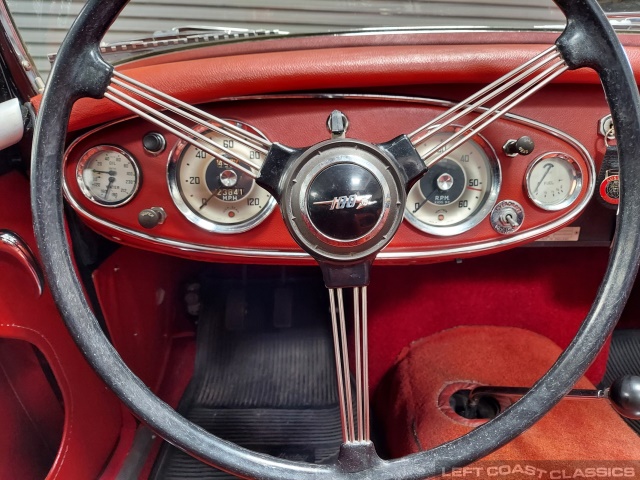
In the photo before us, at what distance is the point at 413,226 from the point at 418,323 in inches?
25.0

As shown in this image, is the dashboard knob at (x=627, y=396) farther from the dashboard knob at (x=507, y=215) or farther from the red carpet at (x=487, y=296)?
the red carpet at (x=487, y=296)

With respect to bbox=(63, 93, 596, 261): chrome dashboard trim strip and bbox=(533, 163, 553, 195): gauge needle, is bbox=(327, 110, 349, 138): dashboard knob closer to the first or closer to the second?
bbox=(63, 93, 596, 261): chrome dashboard trim strip

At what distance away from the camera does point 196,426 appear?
70cm

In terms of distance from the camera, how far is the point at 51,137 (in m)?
0.70

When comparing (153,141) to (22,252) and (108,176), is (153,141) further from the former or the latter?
(22,252)

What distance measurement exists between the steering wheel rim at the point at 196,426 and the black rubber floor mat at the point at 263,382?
0.55m

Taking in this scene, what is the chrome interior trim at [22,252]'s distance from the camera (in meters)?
0.95

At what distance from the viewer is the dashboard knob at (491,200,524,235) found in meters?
0.99

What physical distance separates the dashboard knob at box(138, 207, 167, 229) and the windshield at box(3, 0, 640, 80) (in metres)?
Answer: 0.47

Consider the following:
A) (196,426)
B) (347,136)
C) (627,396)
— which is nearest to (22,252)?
(196,426)

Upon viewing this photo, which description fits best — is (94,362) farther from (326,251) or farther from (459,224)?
(459,224)

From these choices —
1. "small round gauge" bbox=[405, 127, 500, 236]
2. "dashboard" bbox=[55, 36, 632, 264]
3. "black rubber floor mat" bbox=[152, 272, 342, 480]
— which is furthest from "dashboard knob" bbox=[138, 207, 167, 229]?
"black rubber floor mat" bbox=[152, 272, 342, 480]

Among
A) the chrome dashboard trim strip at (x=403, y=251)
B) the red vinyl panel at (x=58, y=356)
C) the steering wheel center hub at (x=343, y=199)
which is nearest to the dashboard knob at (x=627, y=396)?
the chrome dashboard trim strip at (x=403, y=251)

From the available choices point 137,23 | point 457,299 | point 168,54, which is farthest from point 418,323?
point 137,23
